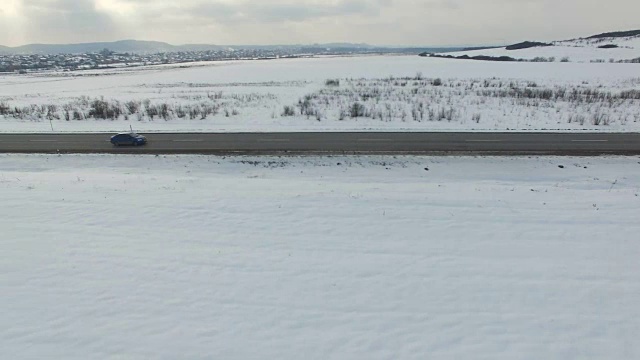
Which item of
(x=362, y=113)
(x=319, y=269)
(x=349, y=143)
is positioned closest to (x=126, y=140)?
(x=349, y=143)

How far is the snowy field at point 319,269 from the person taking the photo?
8211mm

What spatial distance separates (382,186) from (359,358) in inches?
428

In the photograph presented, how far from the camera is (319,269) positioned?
1090 centimetres

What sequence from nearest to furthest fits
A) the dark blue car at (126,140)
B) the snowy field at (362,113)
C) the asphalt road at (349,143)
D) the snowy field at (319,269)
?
1. the snowy field at (319,269)
2. the asphalt road at (349,143)
3. the dark blue car at (126,140)
4. the snowy field at (362,113)

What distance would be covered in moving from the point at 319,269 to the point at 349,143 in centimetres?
1523

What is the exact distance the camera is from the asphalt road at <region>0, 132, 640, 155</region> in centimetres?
2353

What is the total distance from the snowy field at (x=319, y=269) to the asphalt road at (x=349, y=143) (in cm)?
501

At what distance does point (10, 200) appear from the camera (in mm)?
15945

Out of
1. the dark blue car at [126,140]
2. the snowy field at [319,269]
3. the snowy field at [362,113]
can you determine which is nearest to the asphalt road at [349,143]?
the dark blue car at [126,140]

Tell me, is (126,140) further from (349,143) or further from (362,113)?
(362,113)

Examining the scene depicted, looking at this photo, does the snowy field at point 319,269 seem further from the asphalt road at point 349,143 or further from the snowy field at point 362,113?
the snowy field at point 362,113

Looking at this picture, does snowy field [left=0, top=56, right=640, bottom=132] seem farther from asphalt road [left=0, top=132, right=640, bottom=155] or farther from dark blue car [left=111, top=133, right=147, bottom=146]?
dark blue car [left=111, top=133, right=147, bottom=146]

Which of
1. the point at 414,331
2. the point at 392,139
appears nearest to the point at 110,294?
the point at 414,331

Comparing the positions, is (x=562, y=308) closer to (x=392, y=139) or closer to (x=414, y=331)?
(x=414, y=331)
